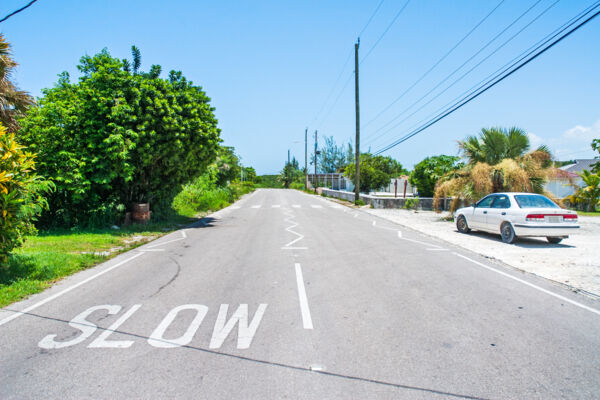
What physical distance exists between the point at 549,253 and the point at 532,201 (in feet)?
7.33

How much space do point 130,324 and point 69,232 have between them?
32.8ft

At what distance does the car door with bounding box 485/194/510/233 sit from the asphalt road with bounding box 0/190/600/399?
443 centimetres

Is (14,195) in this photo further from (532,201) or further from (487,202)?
(487,202)

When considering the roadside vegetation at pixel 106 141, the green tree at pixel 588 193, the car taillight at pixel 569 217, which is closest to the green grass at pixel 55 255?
the roadside vegetation at pixel 106 141

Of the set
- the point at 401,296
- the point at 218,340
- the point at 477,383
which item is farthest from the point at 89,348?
the point at 401,296

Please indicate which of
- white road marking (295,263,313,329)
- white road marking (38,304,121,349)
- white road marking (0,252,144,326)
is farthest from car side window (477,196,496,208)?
white road marking (38,304,121,349)

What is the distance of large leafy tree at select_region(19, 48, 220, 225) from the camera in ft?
41.7

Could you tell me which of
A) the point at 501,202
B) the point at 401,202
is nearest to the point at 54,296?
the point at 501,202

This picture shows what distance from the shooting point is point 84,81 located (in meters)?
14.0

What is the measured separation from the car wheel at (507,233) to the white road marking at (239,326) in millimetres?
9351

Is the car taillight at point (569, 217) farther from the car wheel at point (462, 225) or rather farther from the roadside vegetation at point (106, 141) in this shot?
the roadside vegetation at point (106, 141)

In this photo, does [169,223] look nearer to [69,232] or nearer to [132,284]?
[69,232]

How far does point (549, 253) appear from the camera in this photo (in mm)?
10234

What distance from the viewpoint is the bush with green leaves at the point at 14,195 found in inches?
236
